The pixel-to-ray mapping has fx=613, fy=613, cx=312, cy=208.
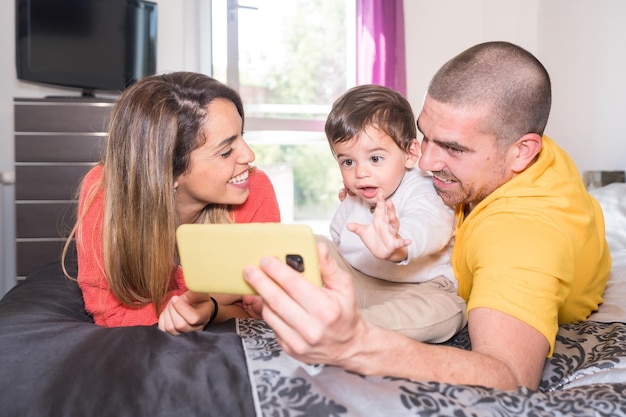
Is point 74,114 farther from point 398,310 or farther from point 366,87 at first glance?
point 398,310

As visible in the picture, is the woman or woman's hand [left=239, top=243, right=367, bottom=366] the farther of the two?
the woman

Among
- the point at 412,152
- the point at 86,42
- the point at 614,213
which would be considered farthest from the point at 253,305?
the point at 86,42

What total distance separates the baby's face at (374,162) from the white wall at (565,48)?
103 inches

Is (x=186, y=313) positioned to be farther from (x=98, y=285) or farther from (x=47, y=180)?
(x=47, y=180)

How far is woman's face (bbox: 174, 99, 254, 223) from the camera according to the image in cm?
163

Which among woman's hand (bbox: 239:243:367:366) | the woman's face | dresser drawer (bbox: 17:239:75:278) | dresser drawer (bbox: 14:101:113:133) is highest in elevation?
dresser drawer (bbox: 14:101:113:133)

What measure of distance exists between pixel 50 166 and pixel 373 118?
2.66 metres

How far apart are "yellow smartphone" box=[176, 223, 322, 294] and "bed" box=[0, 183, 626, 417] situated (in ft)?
0.45

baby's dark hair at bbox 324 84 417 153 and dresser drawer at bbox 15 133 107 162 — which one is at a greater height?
dresser drawer at bbox 15 133 107 162

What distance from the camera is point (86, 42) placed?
160 inches

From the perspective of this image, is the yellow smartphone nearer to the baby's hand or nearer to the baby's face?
the baby's hand

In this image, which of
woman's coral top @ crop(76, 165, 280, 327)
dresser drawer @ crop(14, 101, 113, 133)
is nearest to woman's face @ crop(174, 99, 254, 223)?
woman's coral top @ crop(76, 165, 280, 327)

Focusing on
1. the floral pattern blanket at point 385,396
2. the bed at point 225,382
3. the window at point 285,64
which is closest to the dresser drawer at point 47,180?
the window at point 285,64

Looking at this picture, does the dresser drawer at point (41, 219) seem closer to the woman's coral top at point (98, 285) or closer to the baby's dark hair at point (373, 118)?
the woman's coral top at point (98, 285)
